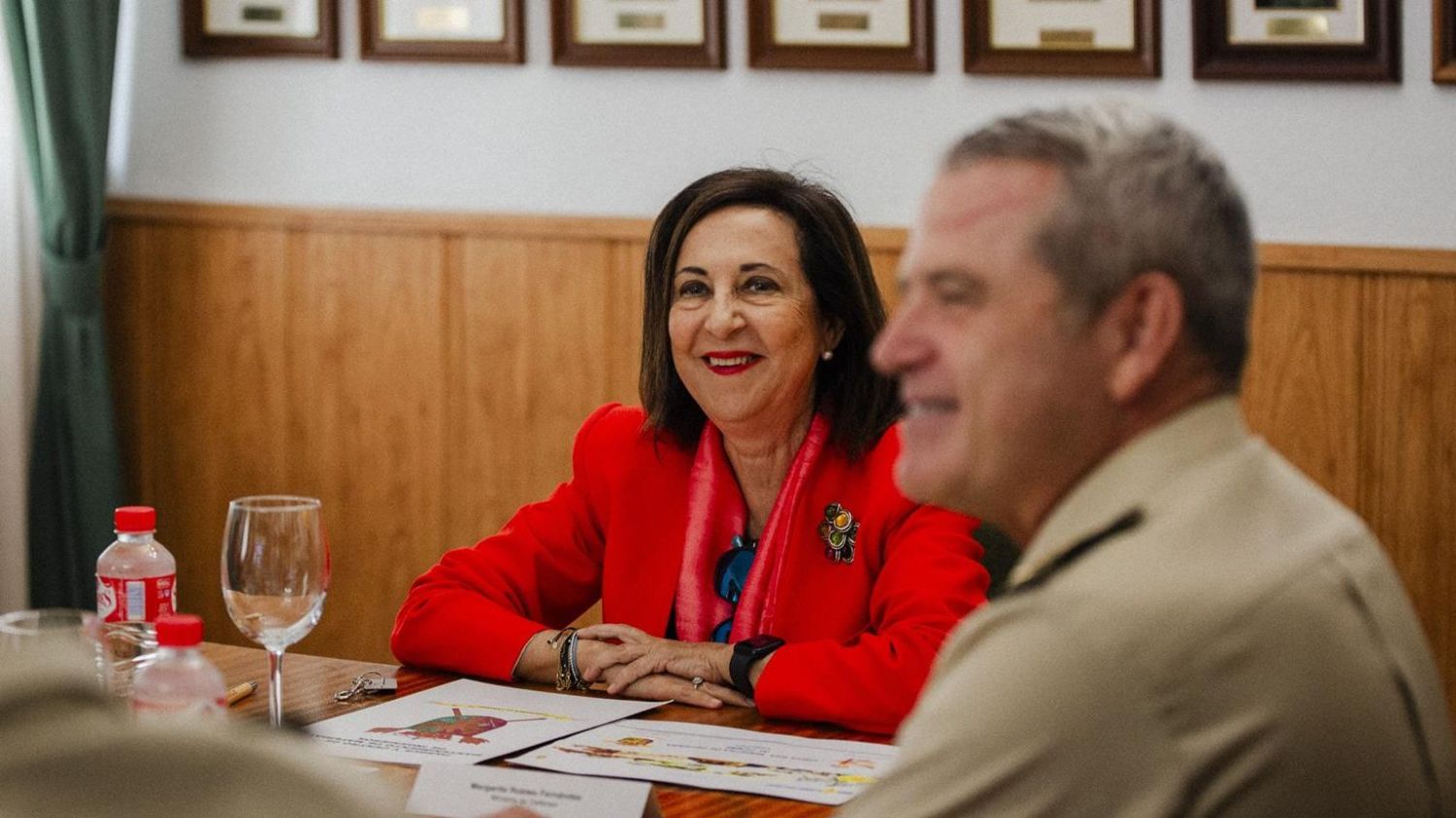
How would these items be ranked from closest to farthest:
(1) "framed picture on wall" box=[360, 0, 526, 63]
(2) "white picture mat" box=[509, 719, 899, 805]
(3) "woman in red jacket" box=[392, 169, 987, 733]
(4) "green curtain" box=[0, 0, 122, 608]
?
1. (2) "white picture mat" box=[509, 719, 899, 805]
2. (3) "woman in red jacket" box=[392, 169, 987, 733]
3. (1) "framed picture on wall" box=[360, 0, 526, 63]
4. (4) "green curtain" box=[0, 0, 122, 608]

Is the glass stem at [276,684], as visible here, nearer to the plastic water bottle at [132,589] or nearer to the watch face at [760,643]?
the plastic water bottle at [132,589]

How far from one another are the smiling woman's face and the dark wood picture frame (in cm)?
157

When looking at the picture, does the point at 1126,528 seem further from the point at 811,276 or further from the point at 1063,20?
the point at 1063,20

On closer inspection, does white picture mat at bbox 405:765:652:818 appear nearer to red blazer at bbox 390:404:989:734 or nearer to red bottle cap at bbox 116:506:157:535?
red blazer at bbox 390:404:989:734

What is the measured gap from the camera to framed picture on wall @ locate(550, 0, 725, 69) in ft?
12.8

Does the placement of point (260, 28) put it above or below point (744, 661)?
above

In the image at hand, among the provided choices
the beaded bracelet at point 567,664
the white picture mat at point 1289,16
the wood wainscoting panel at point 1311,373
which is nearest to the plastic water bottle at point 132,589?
the beaded bracelet at point 567,664

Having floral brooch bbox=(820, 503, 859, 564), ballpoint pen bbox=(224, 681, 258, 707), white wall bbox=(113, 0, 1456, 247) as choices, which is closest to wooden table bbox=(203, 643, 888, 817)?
ballpoint pen bbox=(224, 681, 258, 707)

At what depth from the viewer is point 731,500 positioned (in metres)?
2.53

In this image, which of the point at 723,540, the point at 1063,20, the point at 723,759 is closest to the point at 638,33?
the point at 1063,20

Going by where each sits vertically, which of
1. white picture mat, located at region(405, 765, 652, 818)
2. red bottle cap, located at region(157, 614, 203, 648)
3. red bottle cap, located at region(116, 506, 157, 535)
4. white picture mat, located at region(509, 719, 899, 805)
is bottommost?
white picture mat, located at region(509, 719, 899, 805)

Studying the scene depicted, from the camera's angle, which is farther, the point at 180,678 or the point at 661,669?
the point at 661,669

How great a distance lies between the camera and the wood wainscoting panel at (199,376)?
438 cm

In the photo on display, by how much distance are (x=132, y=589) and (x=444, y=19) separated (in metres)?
2.22
